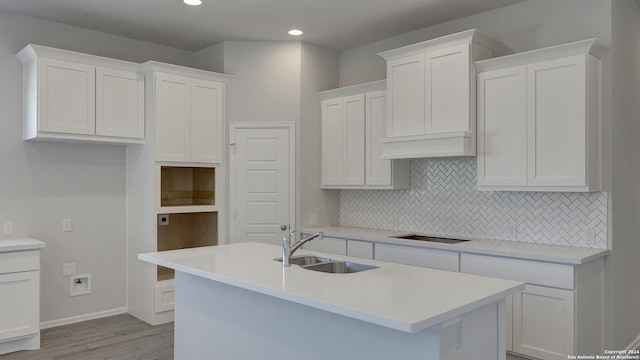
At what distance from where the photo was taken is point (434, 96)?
161 inches

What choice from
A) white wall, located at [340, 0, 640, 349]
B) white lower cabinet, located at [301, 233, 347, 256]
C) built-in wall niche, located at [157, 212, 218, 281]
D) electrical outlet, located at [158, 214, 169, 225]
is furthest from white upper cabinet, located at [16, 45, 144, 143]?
white wall, located at [340, 0, 640, 349]

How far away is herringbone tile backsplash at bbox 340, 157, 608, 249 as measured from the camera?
3.67m

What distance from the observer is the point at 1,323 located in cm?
374

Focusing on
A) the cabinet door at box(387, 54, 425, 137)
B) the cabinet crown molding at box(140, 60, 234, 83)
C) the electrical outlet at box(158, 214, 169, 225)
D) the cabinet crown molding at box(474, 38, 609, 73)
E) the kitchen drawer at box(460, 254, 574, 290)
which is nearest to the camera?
the kitchen drawer at box(460, 254, 574, 290)

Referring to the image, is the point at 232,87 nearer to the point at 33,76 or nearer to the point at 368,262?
the point at 33,76

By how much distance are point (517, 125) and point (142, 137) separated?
3.53m

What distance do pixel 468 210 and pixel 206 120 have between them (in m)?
2.85

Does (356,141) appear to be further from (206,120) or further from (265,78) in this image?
(206,120)

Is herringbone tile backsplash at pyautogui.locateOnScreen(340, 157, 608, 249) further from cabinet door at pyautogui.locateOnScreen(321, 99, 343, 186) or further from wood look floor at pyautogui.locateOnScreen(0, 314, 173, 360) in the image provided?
wood look floor at pyautogui.locateOnScreen(0, 314, 173, 360)

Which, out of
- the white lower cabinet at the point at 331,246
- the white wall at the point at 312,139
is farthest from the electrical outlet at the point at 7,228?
the white lower cabinet at the point at 331,246

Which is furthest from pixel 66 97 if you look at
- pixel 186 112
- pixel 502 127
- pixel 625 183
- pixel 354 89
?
pixel 625 183

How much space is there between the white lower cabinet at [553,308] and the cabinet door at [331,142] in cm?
212

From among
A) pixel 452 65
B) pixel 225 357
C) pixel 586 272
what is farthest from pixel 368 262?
pixel 452 65

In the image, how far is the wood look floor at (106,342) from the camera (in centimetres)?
378
